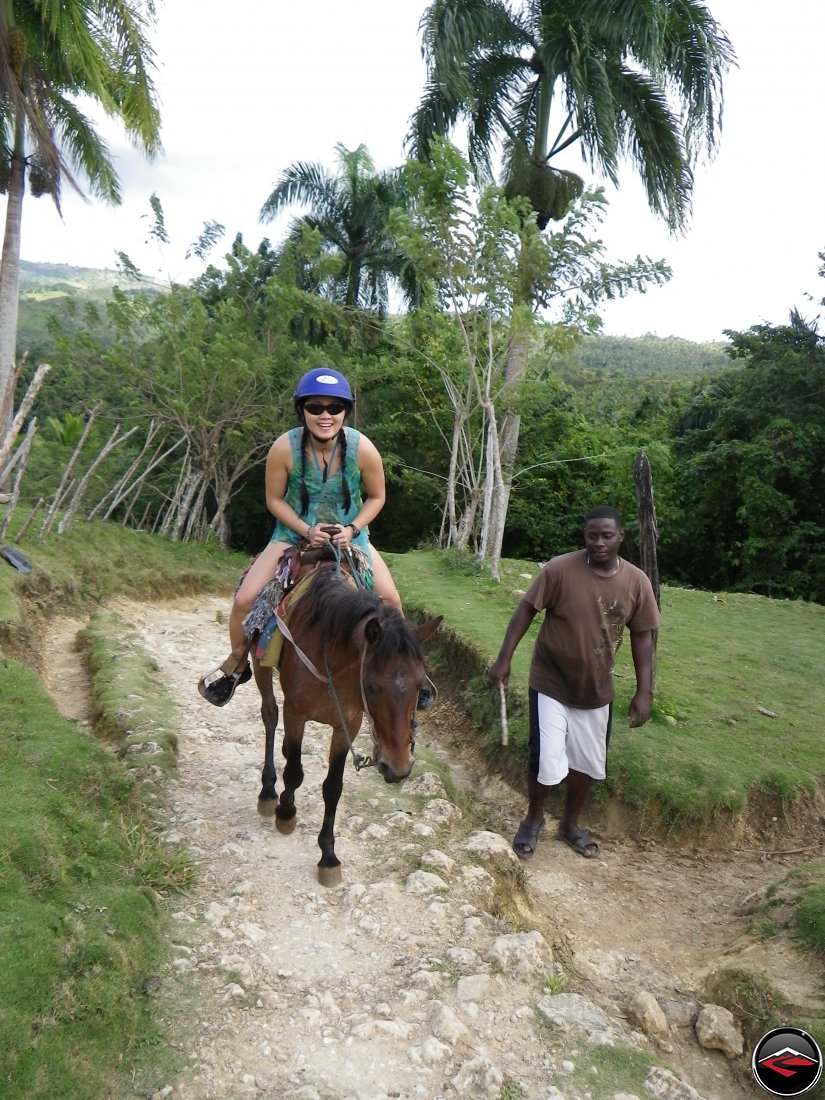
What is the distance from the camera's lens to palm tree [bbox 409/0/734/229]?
13.9 metres

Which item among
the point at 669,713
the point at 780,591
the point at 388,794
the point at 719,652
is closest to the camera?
the point at 388,794

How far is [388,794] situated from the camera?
580cm

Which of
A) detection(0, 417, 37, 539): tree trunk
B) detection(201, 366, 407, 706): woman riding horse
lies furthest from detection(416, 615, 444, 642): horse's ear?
detection(0, 417, 37, 539): tree trunk

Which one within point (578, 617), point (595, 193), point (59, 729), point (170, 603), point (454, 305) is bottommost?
point (170, 603)

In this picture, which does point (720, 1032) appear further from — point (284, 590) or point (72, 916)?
point (284, 590)

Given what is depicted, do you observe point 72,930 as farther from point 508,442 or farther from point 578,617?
point 508,442

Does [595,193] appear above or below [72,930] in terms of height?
above

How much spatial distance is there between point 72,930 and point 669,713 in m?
5.20

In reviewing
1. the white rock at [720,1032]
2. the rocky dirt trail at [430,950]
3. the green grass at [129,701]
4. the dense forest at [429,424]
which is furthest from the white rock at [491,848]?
the dense forest at [429,424]

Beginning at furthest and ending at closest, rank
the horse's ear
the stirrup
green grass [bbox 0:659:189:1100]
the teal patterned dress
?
1. the teal patterned dress
2. the stirrup
3. the horse's ear
4. green grass [bbox 0:659:189:1100]

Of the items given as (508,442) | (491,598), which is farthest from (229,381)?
(491,598)

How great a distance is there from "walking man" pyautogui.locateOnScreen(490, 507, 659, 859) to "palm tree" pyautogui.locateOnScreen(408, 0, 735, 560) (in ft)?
26.8

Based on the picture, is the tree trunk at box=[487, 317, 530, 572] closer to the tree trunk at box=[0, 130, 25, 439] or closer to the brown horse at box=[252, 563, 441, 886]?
the brown horse at box=[252, 563, 441, 886]

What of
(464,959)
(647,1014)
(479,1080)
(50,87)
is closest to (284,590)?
(464,959)
